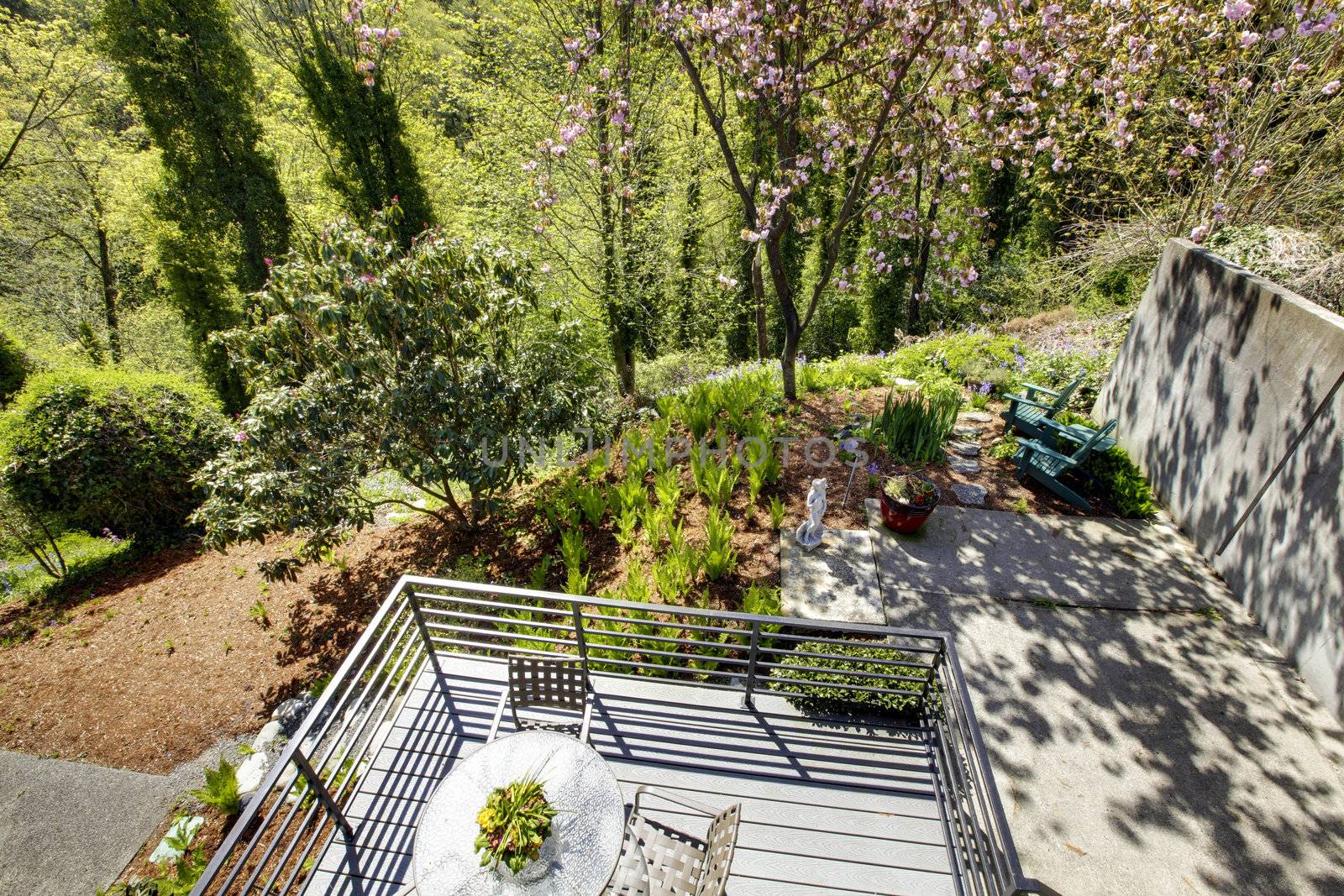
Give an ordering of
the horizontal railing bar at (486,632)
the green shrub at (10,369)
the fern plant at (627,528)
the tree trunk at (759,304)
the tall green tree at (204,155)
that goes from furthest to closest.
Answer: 1. the tree trunk at (759,304)
2. the green shrub at (10,369)
3. the tall green tree at (204,155)
4. the fern plant at (627,528)
5. the horizontal railing bar at (486,632)

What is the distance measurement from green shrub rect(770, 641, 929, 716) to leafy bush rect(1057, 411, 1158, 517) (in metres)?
3.59

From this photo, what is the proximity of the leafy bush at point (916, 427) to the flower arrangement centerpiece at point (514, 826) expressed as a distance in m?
5.30

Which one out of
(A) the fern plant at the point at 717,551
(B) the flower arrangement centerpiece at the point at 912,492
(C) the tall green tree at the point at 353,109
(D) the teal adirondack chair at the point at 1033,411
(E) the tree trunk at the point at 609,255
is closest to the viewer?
(A) the fern plant at the point at 717,551

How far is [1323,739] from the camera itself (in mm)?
3748

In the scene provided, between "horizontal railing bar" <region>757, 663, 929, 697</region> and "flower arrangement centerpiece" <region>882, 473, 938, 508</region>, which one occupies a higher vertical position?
"flower arrangement centerpiece" <region>882, 473, 938, 508</region>

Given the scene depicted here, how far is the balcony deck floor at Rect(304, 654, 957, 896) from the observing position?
3.02m

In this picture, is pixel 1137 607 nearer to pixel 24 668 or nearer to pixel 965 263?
pixel 965 263

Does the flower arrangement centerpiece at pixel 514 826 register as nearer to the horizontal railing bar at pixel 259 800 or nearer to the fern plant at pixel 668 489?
the horizontal railing bar at pixel 259 800

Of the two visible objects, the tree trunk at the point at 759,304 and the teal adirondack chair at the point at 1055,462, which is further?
the tree trunk at the point at 759,304

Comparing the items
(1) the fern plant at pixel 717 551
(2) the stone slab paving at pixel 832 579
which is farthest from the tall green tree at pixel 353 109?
(2) the stone slab paving at pixel 832 579

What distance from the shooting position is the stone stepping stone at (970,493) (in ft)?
19.4

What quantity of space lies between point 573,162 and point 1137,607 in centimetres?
1128

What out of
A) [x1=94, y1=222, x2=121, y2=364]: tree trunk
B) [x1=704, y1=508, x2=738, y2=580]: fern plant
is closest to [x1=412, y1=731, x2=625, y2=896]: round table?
[x1=704, y1=508, x2=738, y2=580]: fern plant

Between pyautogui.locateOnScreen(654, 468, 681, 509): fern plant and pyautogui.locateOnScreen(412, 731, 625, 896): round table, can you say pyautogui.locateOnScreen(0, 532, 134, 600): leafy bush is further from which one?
pyautogui.locateOnScreen(412, 731, 625, 896): round table
